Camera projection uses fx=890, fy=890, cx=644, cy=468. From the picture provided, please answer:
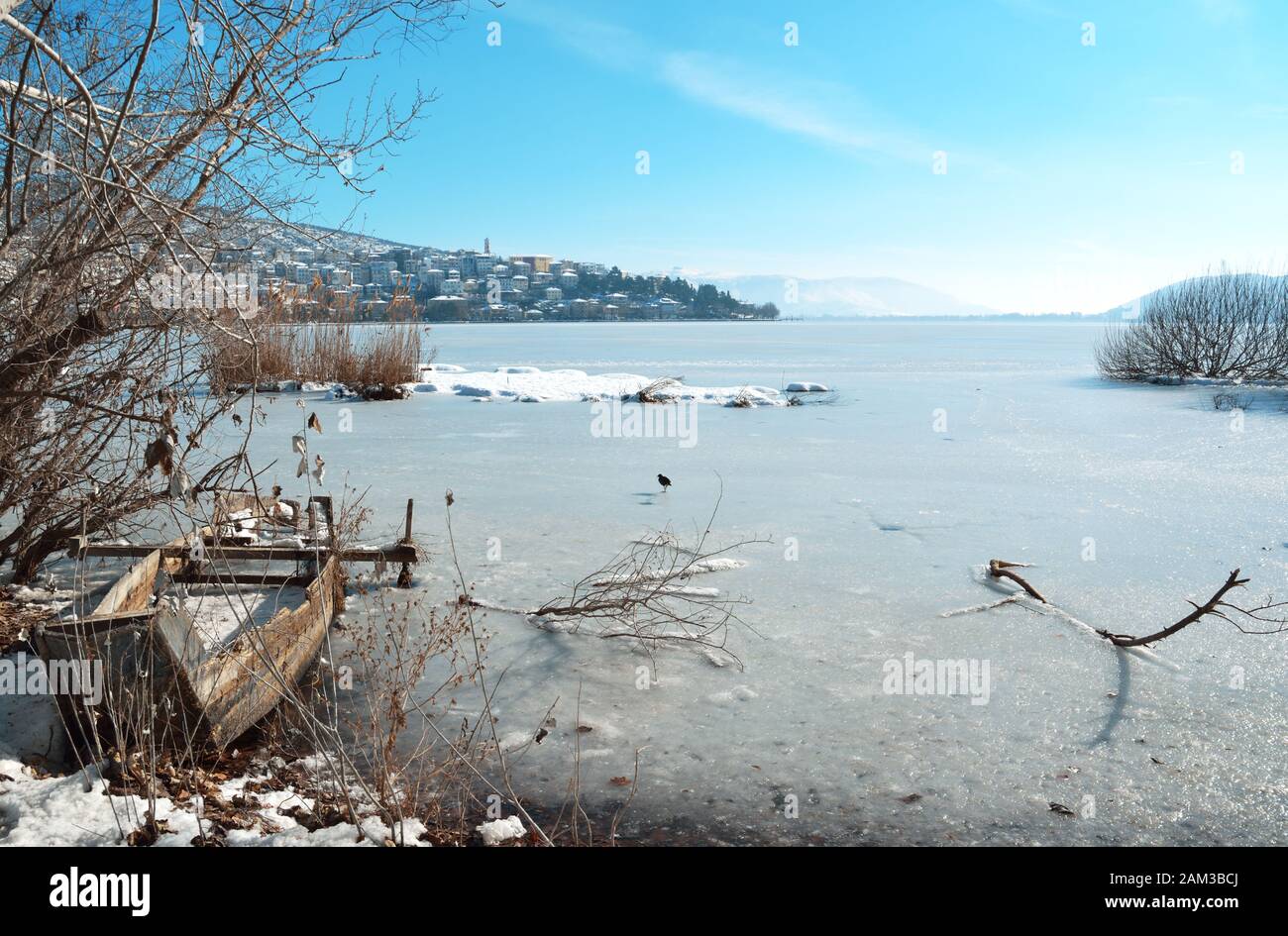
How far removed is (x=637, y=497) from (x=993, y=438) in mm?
6341

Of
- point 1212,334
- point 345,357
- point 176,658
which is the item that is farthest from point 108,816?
point 1212,334

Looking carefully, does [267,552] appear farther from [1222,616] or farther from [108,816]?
[1222,616]

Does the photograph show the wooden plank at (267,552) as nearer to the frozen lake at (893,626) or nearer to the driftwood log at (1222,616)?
the frozen lake at (893,626)

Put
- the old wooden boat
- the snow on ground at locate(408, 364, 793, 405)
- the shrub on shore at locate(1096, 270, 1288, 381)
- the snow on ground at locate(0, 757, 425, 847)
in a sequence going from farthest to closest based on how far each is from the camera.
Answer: the shrub on shore at locate(1096, 270, 1288, 381), the snow on ground at locate(408, 364, 793, 405), the old wooden boat, the snow on ground at locate(0, 757, 425, 847)

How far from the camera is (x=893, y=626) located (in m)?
5.06

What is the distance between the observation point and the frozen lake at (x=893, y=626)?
3.29 m

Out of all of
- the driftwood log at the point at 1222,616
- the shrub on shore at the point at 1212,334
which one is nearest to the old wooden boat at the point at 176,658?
the driftwood log at the point at 1222,616

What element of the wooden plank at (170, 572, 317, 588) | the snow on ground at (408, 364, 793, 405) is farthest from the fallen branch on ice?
the snow on ground at (408, 364, 793, 405)

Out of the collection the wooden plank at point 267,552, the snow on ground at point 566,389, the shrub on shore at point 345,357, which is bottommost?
the wooden plank at point 267,552

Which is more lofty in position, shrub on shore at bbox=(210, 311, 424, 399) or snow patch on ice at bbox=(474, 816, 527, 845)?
shrub on shore at bbox=(210, 311, 424, 399)

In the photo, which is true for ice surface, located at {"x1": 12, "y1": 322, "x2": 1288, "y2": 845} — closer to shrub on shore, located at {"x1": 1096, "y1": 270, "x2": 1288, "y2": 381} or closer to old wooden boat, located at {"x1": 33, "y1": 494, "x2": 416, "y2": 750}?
old wooden boat, located at {"x1": 33, "y1": 494, "x2": 416, "y2": 750}

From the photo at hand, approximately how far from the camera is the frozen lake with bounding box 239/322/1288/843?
3.29 metres

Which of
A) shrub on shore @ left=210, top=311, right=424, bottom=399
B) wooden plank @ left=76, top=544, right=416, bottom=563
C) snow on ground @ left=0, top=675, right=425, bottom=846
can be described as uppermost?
shrub on shore @ left=210, top=311, right=424, bottom=399
